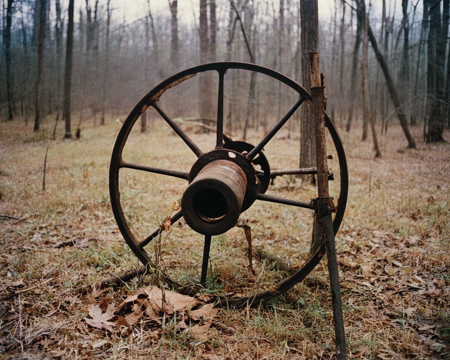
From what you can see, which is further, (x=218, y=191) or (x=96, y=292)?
(x=96, y=292)

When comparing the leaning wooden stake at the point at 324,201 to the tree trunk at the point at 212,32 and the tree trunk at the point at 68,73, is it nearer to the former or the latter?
the tree trunk at the point at 68,73

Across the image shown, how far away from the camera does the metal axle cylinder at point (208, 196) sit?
1961 mm

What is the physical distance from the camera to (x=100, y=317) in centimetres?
214

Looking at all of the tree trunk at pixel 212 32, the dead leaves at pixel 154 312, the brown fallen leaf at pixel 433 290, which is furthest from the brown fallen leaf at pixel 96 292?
the tree trunk at pixel 212 32

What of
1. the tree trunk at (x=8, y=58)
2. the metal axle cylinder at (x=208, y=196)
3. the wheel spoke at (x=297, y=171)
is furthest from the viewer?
the tree trunk at (x=8, y=58)

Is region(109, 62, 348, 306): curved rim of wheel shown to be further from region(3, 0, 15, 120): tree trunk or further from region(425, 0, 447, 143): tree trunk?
region(425, 0, 447, 143): tree trunk

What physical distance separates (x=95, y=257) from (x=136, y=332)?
1.19 m

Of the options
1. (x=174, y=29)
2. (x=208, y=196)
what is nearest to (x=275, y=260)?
(x=208, y=196)

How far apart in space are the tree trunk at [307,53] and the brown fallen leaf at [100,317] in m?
2.27

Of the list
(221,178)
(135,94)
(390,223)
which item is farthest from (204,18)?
(221,178)

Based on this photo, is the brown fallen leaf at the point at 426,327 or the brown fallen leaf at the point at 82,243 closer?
the brown fallen leaf at the point at 426,327

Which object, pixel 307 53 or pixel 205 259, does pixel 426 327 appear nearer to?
pixel 205 259

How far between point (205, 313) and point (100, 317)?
2.29ft

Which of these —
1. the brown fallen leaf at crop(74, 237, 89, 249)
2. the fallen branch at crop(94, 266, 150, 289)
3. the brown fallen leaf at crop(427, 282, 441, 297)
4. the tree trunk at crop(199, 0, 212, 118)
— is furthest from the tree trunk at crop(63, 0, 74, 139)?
the brown fallen leaf at crop(427, 282, 441, 297)
